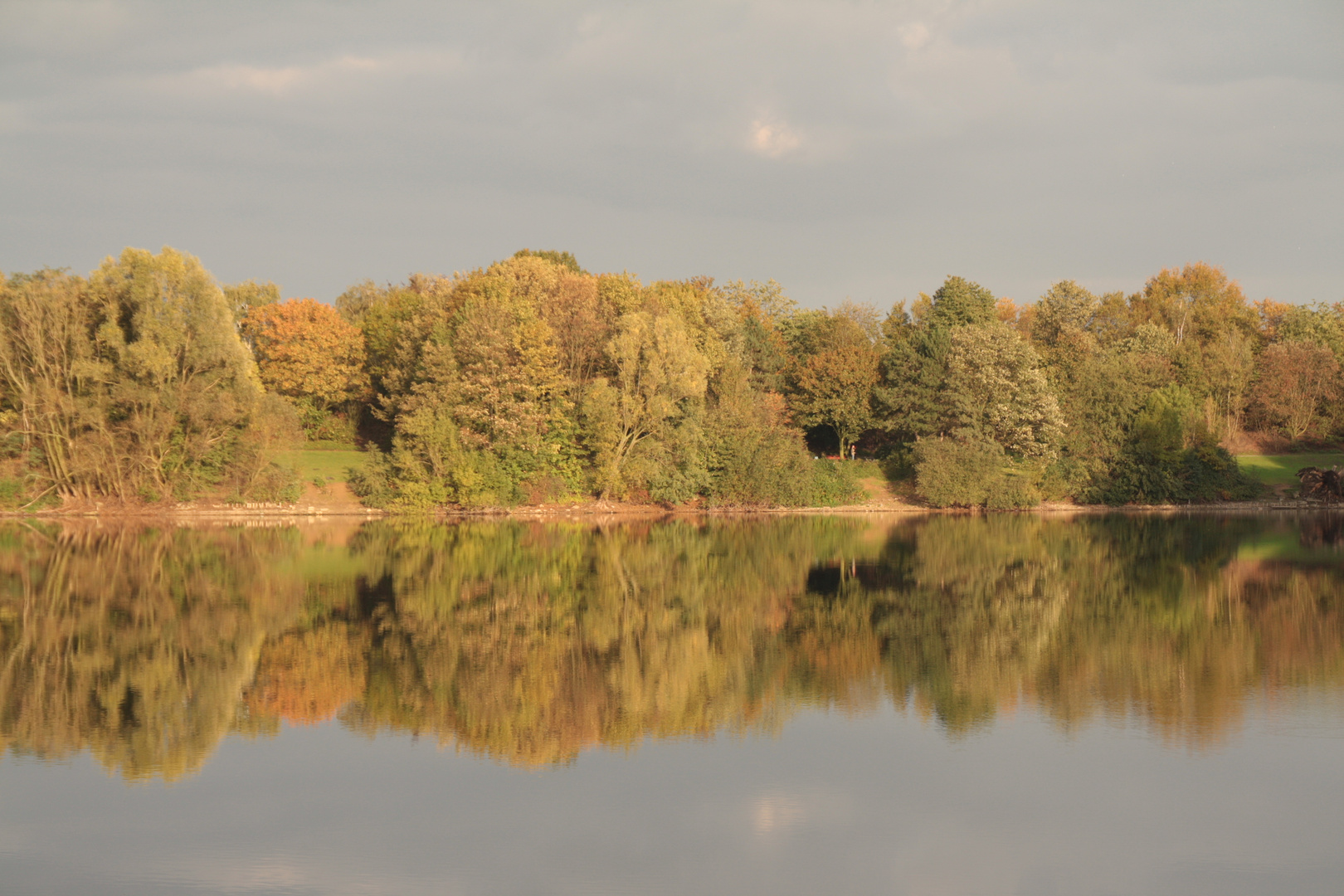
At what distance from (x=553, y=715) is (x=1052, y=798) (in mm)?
5570

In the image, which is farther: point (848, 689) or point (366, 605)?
point (366, 605)

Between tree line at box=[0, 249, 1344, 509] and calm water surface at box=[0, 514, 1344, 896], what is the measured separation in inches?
817

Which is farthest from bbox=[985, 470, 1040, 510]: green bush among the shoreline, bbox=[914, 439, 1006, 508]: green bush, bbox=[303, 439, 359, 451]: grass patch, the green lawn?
bbox=[303, 439, 359, 451]: grass patch

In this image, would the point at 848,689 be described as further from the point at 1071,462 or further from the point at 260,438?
the point at 1071,462

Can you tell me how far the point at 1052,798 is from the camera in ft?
32.0

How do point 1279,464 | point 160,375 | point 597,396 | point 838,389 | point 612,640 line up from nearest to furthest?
point 612,640 → point 160,375 → point 597,396 → point 1279,464 → point 838,389

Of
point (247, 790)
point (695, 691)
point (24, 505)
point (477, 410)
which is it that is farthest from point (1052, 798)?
point (24, 505)

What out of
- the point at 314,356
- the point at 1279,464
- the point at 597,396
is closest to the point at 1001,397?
the point at 1279,464

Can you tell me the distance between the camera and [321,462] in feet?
166

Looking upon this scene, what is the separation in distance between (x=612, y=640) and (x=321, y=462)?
122 feet

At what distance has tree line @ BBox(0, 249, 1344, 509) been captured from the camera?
42062 millimetres

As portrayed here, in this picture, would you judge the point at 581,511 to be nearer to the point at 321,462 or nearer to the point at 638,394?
the point at 638,394

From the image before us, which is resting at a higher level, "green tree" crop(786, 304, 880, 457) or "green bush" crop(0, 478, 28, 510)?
"green tree" crop(786, 304, 880, 457)

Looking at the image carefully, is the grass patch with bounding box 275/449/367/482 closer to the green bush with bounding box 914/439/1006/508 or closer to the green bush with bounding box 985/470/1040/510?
the green bush with bounding box 914/439/1006/508
